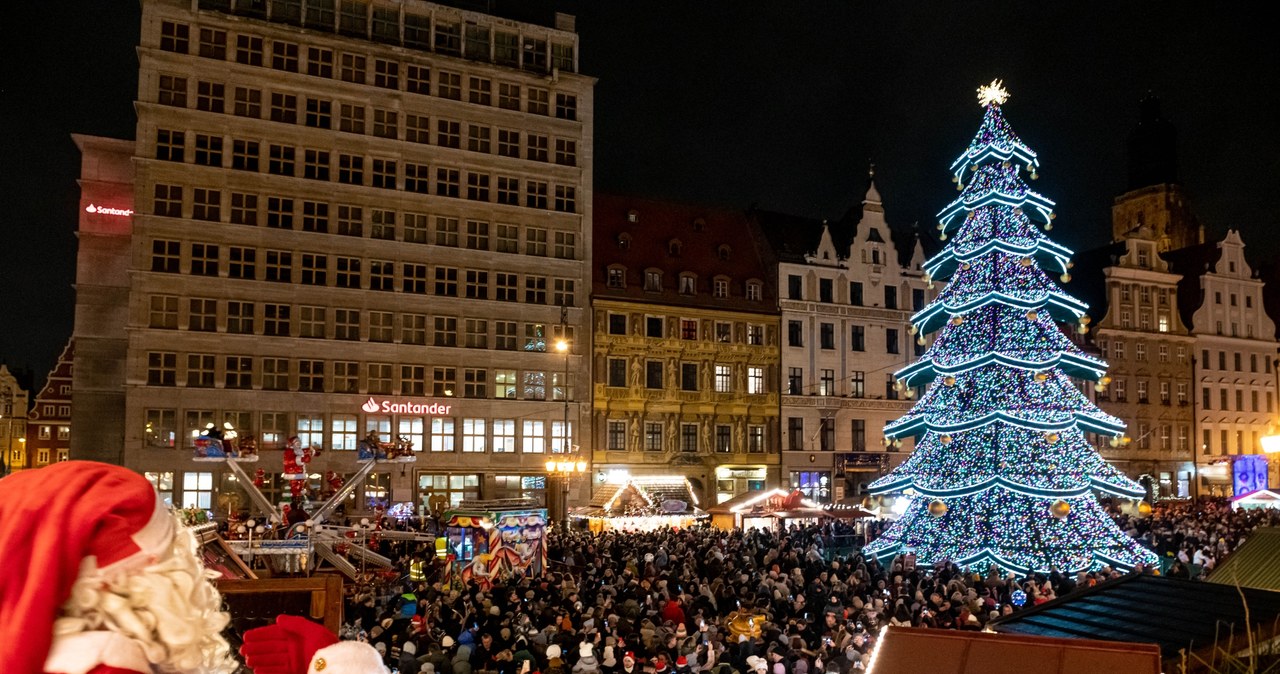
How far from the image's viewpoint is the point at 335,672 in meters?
2.92

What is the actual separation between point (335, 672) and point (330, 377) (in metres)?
43.0

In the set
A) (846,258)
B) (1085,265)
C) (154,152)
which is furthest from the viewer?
(1085,265)

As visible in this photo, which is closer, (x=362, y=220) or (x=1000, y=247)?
(x=1000, y=247)

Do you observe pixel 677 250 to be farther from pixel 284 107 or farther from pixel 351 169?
pixel 284 107

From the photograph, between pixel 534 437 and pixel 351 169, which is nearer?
pixel 351 169

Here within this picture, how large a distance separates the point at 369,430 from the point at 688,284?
17.4 meters

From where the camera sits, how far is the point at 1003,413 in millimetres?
23578

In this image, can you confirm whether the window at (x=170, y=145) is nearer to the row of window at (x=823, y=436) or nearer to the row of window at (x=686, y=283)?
the row of window at (x=686, y=283)

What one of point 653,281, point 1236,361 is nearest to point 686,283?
point 653,281

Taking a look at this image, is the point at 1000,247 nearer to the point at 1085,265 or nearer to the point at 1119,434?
the point at 1119,434

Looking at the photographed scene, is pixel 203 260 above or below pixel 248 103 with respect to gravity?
below

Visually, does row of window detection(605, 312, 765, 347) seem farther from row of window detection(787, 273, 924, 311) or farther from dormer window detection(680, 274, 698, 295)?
row of window detection(787, 273, 924, 311)

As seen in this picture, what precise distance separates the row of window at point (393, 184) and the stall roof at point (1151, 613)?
40.2 m

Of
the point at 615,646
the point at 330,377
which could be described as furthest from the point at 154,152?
the point at 615,646
